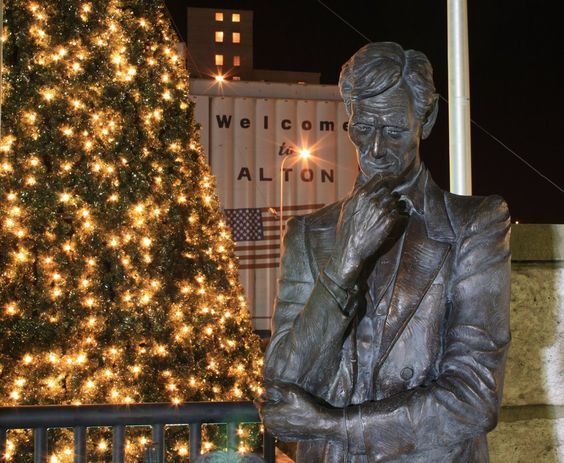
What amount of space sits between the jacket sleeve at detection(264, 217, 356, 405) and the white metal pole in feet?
6.60

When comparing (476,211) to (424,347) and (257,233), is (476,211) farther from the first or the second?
(257,233)

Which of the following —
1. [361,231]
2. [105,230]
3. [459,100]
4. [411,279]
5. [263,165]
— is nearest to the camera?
[361,231]

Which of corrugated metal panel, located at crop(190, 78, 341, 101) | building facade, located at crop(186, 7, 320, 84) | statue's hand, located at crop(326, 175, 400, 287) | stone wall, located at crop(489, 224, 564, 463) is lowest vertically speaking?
stone wall, located at crop(489, 224, 564, 463)

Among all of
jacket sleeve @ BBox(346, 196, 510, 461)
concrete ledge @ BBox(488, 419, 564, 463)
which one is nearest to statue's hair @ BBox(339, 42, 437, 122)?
jacket sleeve @ BBox(346, 196, 510, 461)

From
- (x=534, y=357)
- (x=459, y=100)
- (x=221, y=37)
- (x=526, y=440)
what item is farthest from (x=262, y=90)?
(x=221, y=37)

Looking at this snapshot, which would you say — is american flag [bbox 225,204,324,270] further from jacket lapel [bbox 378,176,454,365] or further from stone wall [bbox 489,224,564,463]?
jacket lapel [bbox 378,176,454,365]

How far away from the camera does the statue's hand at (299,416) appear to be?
167cm

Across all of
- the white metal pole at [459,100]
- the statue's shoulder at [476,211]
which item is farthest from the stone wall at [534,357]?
the statue's shoulder at [476,211]

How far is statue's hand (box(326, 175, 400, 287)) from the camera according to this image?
1660 mm

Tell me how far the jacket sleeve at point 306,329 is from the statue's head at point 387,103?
0.29 meters

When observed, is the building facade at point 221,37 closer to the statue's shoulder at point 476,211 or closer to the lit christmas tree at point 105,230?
the lit christmas tree at point 105,230

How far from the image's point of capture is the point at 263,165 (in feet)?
45.5

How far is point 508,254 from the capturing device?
5.89 ft

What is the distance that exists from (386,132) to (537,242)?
160 centimetres
